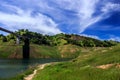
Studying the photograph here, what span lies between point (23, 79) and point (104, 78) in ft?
120

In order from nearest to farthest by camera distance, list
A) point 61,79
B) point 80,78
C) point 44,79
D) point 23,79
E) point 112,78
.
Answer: point 112,78, point 80,78, point 61,79, point 44,79, point 23,79

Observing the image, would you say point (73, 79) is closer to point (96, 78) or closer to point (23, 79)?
point (96, 78)

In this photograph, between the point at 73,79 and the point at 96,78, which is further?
the point at 73,79

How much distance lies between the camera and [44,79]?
4284cm

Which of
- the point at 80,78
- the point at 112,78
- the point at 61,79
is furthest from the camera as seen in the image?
the point at 61,79

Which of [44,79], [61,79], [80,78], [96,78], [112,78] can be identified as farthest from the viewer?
[44,79]

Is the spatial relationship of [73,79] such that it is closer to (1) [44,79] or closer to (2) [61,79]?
(2) [61,79]

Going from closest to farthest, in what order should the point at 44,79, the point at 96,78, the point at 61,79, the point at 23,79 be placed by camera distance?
the point at 96,78 < the point at 61,79 < the point at 44,79 < the point at 23,79

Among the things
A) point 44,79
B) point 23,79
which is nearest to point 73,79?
point 44,79

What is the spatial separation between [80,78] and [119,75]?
506cm

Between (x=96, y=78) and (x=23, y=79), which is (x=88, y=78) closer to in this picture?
(x=96, y=78)

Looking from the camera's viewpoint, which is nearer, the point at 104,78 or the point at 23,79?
the point at 104,78

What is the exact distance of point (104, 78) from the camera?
26266mm

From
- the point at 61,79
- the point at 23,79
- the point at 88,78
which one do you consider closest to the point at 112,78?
the point at 88,78
